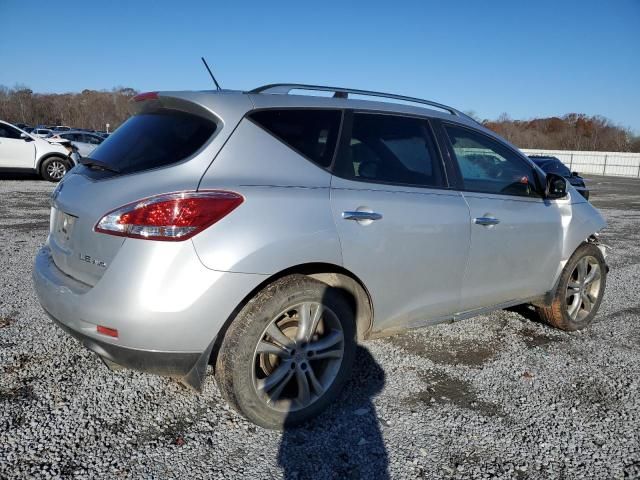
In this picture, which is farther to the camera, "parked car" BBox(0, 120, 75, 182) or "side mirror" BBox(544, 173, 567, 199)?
"parked car" BBox(0, 120, 75, 182)

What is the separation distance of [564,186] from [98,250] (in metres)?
3.37

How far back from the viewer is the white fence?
46.2 metres

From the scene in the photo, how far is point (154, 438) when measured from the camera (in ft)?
8.76

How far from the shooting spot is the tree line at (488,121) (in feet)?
244

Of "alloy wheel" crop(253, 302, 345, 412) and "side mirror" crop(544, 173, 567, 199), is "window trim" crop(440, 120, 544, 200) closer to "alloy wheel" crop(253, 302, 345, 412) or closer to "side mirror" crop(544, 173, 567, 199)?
"side mirror" crop(544, 173, 567, 199)

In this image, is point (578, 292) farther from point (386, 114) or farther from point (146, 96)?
point (146, 96)

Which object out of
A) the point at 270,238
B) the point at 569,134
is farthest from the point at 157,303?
the point at 569,134

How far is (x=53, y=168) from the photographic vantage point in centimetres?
1498

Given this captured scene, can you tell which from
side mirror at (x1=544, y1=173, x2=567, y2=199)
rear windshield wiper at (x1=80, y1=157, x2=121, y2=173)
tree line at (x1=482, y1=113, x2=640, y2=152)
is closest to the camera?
rear windshield wiper at (x1=80, y1=157, x2=121, y2=173)

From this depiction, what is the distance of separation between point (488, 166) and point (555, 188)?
64 cm

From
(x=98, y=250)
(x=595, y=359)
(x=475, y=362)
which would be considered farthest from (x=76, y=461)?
(x=595, y=359)

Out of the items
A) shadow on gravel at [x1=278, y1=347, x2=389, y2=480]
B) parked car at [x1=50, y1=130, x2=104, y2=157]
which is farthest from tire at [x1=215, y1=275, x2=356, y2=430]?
parked car at [x1=50, y1=130, x2=104, y2=157]

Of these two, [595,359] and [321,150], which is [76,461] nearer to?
[321,150]

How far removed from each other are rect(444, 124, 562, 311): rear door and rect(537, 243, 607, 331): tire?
237 millimetres
